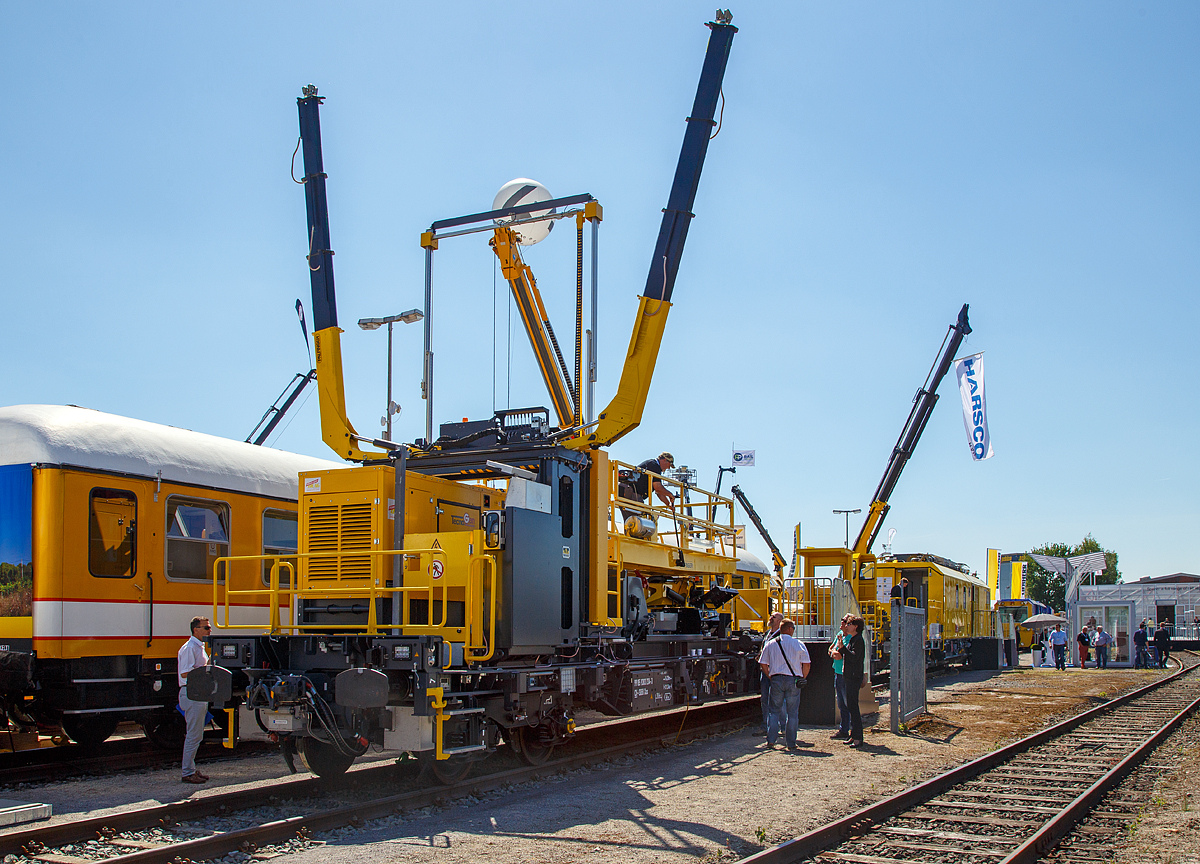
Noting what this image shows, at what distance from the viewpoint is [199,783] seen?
32.7ft

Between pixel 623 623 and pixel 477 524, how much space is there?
2214 millimetres

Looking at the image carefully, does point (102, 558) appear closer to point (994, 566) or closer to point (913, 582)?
point (913, 582)

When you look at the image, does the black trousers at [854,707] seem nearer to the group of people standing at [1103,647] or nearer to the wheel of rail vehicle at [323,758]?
the wheel of rail vehicle at [323,758]

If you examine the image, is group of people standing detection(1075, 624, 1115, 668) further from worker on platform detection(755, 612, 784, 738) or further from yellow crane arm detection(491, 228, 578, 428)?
yellow crane arm detection(491, 228, 578, 428)

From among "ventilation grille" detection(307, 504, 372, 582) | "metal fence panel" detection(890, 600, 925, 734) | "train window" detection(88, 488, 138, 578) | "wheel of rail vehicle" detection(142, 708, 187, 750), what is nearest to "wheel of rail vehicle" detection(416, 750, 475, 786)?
"ventilation grille" detection(307, 504, 372, 582)

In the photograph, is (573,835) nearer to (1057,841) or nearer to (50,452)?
Answer: (1057,841)

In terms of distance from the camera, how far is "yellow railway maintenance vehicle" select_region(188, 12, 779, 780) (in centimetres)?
898

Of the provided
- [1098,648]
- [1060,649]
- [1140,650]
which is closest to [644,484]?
[1060,649]

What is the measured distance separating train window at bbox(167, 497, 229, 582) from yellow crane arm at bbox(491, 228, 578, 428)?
15.1 feet

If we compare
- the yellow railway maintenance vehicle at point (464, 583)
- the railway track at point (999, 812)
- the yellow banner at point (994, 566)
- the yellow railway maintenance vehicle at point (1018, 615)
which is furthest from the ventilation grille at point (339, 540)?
the yellow banner at point (994, 566)

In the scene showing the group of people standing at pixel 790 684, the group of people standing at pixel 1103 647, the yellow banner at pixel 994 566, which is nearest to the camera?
the group of people standing at pixel 790 684

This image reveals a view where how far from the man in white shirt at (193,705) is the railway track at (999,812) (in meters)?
5.84

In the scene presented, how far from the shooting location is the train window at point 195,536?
485 inches

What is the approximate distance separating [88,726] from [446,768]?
4.72 meters
